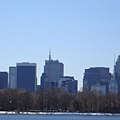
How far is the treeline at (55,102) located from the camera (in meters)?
144

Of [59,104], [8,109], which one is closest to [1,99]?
[8,109]

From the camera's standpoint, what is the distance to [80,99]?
499 ft

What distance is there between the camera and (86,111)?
14750 centimetres

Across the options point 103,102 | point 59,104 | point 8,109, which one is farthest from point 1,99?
point 103,102

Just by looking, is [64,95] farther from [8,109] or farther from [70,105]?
[8,109]

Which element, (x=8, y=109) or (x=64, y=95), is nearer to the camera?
(x=8, y=109)

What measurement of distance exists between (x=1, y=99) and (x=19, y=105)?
585 centimetres

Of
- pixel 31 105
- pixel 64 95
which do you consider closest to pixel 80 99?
pixel 64 95

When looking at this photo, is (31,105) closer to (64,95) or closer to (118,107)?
(64,95)

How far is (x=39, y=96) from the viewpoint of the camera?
15200cm

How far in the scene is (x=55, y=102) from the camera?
490 feet

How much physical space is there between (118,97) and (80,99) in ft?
39.4

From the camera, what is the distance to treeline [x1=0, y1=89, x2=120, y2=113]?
14400cm

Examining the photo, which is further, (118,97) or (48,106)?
(118,97)
